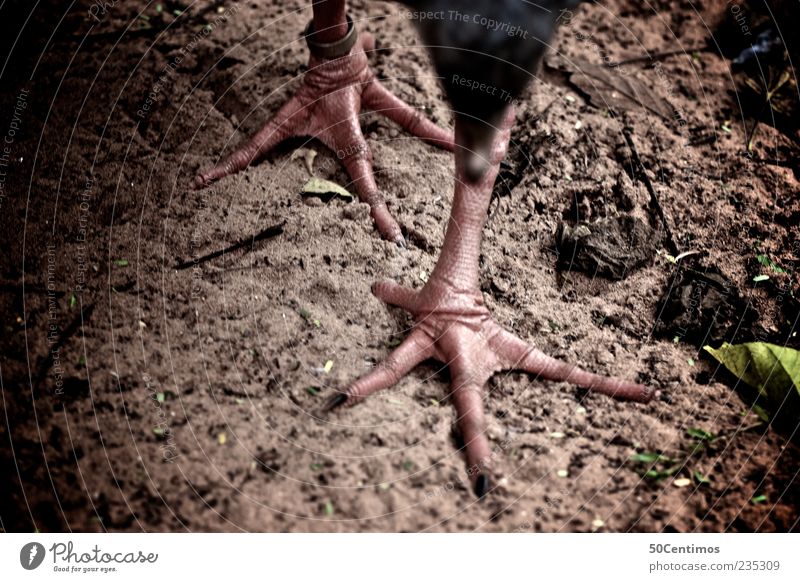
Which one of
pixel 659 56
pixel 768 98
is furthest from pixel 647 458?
pixel 659 56

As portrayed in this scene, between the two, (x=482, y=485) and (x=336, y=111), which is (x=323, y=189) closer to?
(x=336, y=111)

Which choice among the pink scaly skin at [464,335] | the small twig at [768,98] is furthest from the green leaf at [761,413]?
the small twig at [768,98]

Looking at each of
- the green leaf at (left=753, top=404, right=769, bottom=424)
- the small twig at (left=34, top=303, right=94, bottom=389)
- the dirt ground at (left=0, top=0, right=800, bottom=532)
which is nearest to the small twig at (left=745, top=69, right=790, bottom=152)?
the dirt ground at (left=0, top=0, right=800, bottom=532)

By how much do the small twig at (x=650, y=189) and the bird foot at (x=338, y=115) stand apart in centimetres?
63

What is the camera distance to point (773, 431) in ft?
5.50

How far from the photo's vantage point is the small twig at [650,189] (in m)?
2.08

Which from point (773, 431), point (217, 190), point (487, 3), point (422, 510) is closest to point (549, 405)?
point (422, 510)

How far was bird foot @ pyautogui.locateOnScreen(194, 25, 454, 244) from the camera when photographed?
2166 millimetres

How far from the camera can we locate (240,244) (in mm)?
1922

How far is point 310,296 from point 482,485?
2.17 ft

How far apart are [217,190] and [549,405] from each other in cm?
116

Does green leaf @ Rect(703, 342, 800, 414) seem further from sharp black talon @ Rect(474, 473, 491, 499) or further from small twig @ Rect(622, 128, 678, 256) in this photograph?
sharp black talon @ Rect(474, 473, 491, 499)

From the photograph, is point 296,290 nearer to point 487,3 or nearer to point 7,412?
point 7,412

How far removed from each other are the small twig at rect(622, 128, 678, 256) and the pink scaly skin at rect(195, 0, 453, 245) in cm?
63
